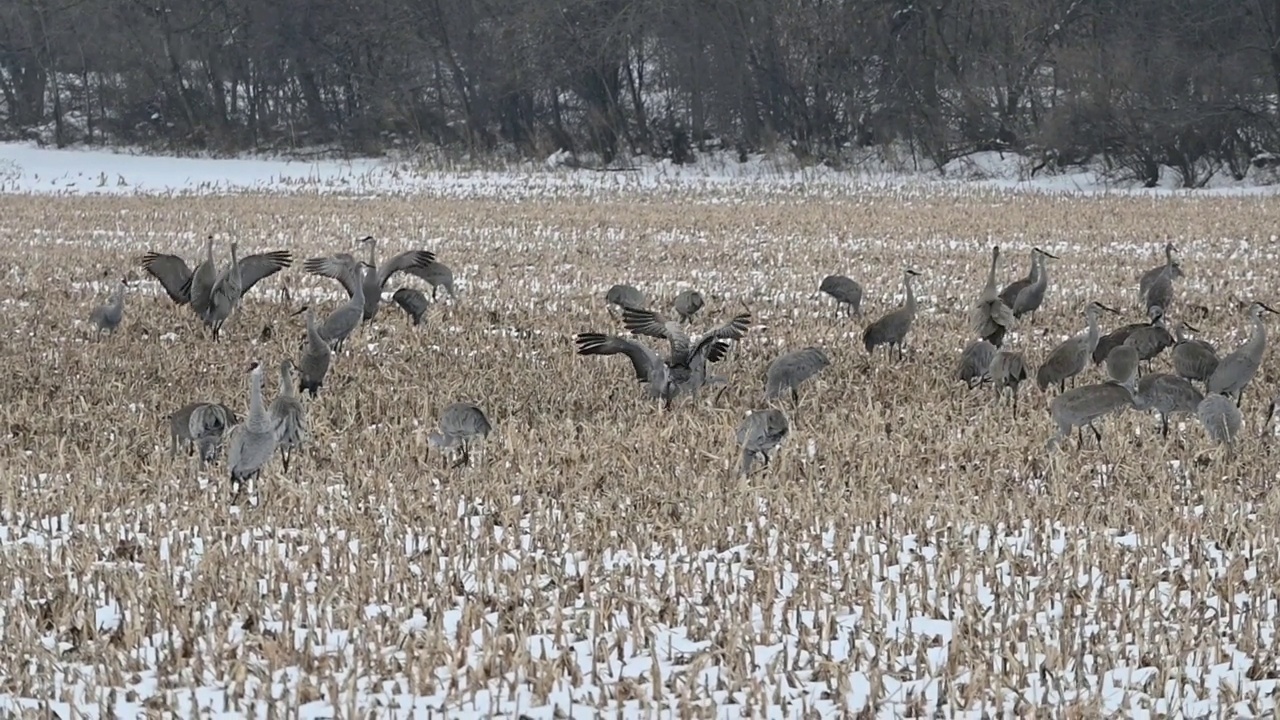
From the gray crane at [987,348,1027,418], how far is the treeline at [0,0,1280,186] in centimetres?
2140

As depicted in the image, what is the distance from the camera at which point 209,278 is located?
10352mm

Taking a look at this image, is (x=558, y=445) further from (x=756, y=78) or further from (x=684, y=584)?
(x=756, y=78)

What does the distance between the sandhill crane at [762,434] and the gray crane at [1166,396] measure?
172 cm

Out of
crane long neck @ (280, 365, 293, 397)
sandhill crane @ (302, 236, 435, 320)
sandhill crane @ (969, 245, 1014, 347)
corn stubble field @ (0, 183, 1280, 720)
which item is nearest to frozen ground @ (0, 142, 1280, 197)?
sandhill crane @ (302, 236, 435, 320)

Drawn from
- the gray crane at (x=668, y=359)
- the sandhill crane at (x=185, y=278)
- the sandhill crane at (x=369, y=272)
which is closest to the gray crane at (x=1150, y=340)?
the gray crane at (x=668, y=359)

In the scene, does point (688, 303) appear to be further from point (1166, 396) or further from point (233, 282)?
point (1166, 396)

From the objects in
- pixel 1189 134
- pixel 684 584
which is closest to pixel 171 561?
pixel 684 584

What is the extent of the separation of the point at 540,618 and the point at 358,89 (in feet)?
126

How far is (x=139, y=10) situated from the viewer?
43094mm

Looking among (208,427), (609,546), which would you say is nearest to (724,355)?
(208,427)

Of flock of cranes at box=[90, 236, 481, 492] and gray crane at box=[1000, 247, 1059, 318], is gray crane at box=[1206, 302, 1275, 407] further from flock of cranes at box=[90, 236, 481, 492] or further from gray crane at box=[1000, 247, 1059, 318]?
flock of cranes at box=[90, 236, 481, 492]

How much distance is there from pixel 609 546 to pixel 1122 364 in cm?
327

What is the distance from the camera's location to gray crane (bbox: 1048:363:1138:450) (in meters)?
6.70

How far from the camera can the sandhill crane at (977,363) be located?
27.5 feet
